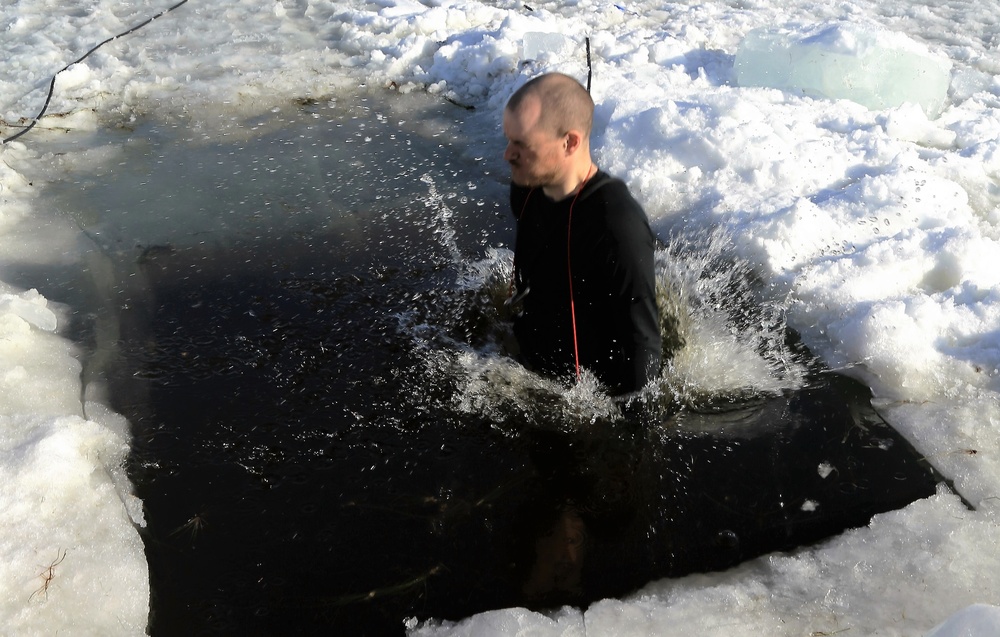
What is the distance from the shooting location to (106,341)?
418 cm

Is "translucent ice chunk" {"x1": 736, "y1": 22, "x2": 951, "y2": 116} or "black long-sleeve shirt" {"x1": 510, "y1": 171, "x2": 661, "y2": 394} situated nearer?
"black long-sleeve shirt" {"x1": 510, "y1": 171, "x2": 661, "y2": 394}

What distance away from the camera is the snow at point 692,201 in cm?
279

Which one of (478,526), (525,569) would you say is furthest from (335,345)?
(525,569)

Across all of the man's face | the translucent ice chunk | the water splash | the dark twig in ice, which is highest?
the man's face

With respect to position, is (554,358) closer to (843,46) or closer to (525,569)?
(525,569)

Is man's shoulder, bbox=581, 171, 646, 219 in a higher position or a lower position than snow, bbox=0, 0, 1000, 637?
higher

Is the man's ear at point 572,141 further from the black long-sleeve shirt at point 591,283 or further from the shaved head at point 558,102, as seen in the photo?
the black long-sleeve shirt at point 591,283

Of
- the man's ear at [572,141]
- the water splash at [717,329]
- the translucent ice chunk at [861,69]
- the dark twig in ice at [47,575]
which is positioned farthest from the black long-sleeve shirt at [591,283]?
the translucent ice chunk at [861,69]

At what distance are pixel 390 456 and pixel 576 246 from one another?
1237mm

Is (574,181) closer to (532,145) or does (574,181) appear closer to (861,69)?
(532,145)

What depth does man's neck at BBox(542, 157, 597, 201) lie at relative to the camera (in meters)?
3.21

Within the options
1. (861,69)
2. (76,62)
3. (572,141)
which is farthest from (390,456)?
(76,62)

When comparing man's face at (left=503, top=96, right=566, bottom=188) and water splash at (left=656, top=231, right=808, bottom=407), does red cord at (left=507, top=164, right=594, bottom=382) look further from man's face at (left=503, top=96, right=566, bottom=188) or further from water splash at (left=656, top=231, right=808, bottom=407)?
water splash at (left=656, top=231, right=808, bottom=407)

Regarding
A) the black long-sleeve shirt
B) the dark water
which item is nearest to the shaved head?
the black long-sleeve shirt
